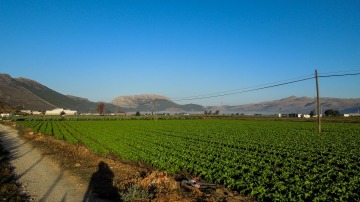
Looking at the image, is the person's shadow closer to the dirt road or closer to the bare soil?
the bare soil

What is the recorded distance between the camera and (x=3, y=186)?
13.4 metres

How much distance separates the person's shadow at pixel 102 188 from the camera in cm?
1238

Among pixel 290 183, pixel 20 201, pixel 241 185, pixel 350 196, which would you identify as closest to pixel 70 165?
pixel 20 201

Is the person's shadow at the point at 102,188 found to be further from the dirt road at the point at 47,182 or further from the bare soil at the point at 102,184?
the dirt road at the point at 47,182

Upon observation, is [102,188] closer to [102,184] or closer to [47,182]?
[102,184]

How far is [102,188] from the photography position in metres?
13.9

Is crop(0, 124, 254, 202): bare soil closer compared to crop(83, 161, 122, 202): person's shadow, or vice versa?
crop(0, 124, 254, 202): bare soil

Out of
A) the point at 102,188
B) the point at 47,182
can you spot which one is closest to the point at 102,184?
the point at 102,188

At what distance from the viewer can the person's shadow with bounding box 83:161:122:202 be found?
12383mm

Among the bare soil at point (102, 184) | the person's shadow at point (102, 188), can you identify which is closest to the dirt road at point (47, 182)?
the bare soil at point (102, 184)

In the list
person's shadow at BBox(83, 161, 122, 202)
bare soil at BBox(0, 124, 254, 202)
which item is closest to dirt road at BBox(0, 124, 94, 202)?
bare soil at BBox(0, 124, 254, 202)

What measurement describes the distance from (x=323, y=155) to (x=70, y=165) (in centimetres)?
1758

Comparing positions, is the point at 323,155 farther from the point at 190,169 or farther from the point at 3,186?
the point at 3,186

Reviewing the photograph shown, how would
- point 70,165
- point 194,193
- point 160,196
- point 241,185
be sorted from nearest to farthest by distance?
point 160,196, point 194,193, point 241,185, point 70,165
